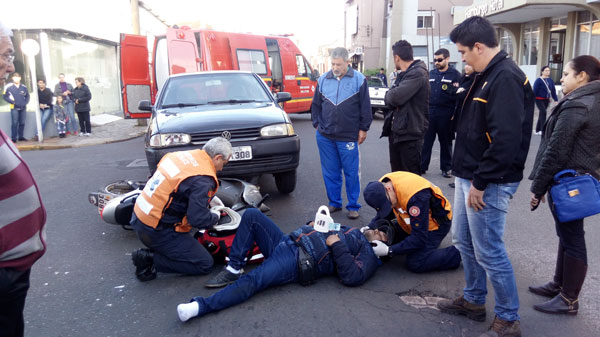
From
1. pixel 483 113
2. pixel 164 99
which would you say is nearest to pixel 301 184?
pixel 164 99

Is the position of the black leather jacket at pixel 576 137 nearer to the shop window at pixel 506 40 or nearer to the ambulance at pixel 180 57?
the ambulance at pixel 180 57

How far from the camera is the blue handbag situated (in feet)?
9.32

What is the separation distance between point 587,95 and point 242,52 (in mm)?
10600

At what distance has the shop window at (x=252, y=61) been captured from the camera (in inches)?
492

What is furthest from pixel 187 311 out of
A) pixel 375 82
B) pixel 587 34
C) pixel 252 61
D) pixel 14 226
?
pixel 587 34

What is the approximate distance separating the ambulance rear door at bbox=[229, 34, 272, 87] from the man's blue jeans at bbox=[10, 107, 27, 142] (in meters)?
6.05

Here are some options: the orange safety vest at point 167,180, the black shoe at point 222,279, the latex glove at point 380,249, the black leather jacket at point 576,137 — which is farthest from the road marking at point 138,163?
the black leather jacket at point 576,137

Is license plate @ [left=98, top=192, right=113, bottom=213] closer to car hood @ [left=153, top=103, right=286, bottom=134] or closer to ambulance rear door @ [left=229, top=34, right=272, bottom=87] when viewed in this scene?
car hood @ [left=153, top=103, right=286, bottom=134]

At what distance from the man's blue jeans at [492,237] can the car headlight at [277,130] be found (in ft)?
10.2

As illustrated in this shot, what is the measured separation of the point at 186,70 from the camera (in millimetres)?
10891

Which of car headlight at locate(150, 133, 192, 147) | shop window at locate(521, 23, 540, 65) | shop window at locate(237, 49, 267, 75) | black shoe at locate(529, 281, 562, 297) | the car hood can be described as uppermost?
shop window at locate(521, 23, 540, 65)

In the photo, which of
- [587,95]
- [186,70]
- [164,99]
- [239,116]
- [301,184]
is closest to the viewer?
[587,95]

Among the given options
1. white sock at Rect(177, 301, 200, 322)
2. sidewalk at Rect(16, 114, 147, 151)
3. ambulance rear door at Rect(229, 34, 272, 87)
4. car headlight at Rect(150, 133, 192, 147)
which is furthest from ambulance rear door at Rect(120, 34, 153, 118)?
white sock at Rect(177, 301, 200, 322)

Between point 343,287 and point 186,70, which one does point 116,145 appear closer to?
point 186,70
